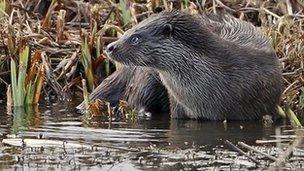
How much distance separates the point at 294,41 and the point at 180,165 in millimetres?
3419

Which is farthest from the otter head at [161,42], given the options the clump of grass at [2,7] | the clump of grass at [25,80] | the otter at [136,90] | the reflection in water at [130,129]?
the clump of grass at [2,7]

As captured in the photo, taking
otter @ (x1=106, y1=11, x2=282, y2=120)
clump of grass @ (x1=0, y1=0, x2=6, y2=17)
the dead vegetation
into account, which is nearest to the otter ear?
otter @ (x1=106, y1=11, x2=282, y2=120)

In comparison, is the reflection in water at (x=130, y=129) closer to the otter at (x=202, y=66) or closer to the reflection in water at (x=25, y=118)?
the reflection in water at (x=25, y=118)

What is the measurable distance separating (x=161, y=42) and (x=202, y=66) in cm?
35

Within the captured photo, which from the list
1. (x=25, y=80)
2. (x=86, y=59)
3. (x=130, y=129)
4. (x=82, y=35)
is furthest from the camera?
(x=82, y=35)

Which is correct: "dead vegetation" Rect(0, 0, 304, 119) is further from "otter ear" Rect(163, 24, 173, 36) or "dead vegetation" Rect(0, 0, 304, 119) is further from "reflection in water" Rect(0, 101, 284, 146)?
"otter ear" Rect(163, 24, 173, 36)

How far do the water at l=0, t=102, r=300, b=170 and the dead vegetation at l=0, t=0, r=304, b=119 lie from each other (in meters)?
0.43

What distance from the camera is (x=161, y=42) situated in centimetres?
805

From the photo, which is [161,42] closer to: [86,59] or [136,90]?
[136,90]

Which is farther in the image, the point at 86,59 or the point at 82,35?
the point at 82,35

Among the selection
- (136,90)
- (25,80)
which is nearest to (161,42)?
(136,90)

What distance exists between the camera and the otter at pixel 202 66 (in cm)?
802

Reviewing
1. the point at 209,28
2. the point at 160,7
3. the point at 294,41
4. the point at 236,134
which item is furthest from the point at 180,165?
the point at 160,7

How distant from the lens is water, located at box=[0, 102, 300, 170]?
5.91 meters
